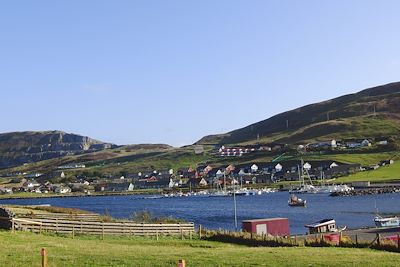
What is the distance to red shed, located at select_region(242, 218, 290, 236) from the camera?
204ft

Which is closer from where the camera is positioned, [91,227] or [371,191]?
[91,227]

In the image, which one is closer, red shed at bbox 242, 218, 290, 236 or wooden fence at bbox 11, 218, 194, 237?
wooden fence at bbox 11, 218, 194, 237

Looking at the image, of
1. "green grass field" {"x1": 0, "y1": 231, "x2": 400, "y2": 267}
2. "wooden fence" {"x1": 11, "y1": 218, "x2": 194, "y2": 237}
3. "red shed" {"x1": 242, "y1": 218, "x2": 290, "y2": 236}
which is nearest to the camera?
"green grass field" {"x1": 0, "y1": 231, "x2": 400, "y2": 267}

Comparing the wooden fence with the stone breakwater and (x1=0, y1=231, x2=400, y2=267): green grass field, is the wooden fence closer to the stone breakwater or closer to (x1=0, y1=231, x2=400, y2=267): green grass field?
(x1=0, y1=231, x2=400, y2=267): green grass field

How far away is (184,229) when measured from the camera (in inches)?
2051

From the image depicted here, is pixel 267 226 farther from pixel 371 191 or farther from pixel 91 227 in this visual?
pixel 371 191

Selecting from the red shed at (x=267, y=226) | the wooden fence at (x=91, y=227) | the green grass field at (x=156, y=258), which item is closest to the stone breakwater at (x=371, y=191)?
the red shed at (x=267, y=226)

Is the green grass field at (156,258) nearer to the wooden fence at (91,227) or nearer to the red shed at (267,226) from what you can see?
the wooden fence at (91,227)

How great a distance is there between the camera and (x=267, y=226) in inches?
2505

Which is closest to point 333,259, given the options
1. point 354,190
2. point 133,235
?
point 133,235

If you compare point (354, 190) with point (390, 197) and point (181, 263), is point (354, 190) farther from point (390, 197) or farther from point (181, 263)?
point (181, 263)

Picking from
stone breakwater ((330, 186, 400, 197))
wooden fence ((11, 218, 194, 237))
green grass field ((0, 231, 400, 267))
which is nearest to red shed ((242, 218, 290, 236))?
wooden fence ((11, 218, 194, 237))

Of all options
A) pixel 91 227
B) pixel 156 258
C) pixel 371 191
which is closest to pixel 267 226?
pixel 91 227

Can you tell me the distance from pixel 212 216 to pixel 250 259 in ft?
303
